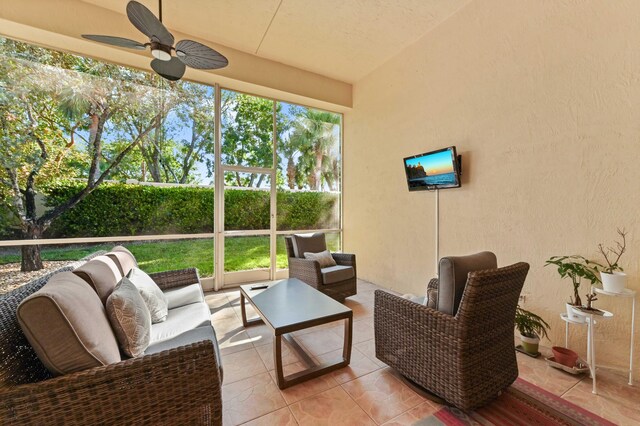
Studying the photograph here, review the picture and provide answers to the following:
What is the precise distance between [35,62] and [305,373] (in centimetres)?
457

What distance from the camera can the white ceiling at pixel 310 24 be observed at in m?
3.06

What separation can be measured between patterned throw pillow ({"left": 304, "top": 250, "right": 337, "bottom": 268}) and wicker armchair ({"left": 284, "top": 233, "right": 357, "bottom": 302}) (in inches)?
4.2

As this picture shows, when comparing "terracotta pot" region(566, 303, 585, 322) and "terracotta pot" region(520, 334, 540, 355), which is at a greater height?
"terracotta pot" region(566, 303, 585, 322)

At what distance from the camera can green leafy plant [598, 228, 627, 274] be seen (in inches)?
78.9

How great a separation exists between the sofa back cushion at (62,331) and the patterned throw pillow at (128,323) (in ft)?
0.63

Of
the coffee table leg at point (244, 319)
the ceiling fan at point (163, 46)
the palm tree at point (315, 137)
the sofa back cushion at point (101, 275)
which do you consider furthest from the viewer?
the palm tree at point (315, 137)

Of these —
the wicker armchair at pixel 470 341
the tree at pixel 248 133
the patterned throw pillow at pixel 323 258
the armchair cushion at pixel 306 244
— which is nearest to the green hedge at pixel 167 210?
the tree at pixel 248 133

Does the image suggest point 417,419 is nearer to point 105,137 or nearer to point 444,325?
point 444,325

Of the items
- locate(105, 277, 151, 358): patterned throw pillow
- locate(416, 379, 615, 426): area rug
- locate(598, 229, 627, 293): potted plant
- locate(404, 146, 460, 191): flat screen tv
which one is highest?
locate(404, 146, 460, 191): flat screen tv

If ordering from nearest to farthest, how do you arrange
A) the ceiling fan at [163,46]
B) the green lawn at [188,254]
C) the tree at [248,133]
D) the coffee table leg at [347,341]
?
the ceiling fan at [163,46] < the coffee table leg at [347,341] < the green lawn at [188,254] < the tree at [248,133]

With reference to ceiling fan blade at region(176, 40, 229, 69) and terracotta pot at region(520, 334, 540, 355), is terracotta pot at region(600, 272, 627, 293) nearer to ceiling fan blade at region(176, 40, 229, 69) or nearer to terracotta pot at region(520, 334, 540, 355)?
terracotta pot at region(520, 334, 540, 355)

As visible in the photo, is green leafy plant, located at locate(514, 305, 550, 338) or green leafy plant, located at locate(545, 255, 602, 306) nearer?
green leafy plant, located at locate(545, 255, 602, 306)

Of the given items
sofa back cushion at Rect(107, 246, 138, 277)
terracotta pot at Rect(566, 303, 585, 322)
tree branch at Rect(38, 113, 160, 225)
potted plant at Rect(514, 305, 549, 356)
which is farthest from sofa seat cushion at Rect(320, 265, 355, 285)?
tree branch at Rect(38, 113, 160, 225)

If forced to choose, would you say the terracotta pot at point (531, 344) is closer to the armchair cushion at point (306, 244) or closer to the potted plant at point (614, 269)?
the potted plant at point (614, 269)
